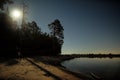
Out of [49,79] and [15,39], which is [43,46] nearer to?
[15,39]

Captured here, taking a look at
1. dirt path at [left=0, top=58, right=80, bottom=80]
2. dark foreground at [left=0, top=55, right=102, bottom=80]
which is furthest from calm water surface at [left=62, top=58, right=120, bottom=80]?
dirt path at [left=0, top=58, right=80, bottom=80]

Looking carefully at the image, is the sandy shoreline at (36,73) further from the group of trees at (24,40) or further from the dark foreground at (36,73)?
the group of trees at (24,40)

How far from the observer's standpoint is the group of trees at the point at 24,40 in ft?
122

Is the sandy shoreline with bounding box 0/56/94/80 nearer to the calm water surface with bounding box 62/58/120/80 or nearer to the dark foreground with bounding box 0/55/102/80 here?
the dark foreground with bounding box 0/55/102/80

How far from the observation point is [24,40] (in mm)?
51969

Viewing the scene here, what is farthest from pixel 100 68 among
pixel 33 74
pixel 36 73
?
pixel 33 74

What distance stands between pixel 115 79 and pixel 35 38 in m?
39.8

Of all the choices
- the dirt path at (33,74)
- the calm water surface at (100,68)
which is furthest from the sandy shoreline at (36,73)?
the calm water surface at (100,68)

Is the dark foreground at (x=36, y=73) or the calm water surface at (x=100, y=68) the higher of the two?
the dark foreground at (x=36, y=73)

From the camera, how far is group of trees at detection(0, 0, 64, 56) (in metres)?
37.1

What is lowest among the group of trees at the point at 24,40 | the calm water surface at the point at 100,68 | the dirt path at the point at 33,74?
the calm water surface at the point at 100,68

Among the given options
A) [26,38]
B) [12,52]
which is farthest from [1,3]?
[26,38]

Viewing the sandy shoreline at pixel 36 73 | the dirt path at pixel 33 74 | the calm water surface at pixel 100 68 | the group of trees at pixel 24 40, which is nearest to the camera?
the dirt path at pixel 33 74

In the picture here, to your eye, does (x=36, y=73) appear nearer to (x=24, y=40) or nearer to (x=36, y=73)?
(x=36, y=73)
